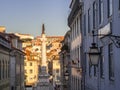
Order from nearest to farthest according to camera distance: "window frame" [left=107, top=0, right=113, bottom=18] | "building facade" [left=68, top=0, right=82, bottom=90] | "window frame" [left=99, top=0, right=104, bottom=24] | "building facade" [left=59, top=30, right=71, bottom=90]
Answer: "window frame" [left=107, top=0, right=113, bottom=18], "window frame" [left=99, top=0, right=104, bottom=24], "building facade" [left=68, top=0, right=82, bottom=90], "building facade" [left=59, top=30, right=71, bottom=90]

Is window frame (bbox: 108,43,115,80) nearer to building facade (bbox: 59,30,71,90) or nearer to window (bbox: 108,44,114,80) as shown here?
window (bbox: 108,44,114,80)

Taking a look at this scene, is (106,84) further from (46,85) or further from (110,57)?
(46,85)

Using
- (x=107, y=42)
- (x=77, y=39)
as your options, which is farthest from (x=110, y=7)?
(x=77, y=39)

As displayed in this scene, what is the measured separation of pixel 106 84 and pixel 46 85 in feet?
183

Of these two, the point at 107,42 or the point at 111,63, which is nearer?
the point at 111,63

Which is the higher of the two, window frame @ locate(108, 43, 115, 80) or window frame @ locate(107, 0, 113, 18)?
window frame @ locate(107, 0, 113, 18)

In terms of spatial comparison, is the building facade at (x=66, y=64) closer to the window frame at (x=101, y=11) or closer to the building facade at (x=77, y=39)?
the building facade at (x=77, y=39)

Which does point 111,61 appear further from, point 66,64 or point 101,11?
point 66,64

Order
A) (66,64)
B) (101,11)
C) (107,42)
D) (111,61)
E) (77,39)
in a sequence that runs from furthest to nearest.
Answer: (66,64) < (77,39) < (101,11) < (107,42) < (111,61)

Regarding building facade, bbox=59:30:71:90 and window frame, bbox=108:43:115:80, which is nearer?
window frame, bbox=108:43:115:80

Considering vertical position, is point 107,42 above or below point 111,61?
above

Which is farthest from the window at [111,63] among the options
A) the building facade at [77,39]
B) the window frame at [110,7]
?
the building facade at [77,39]

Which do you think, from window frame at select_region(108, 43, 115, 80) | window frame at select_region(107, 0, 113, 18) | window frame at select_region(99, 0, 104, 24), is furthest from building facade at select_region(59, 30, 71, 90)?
window frame at select_region(107, 0, 113, 18)

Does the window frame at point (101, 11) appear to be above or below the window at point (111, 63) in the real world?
above
